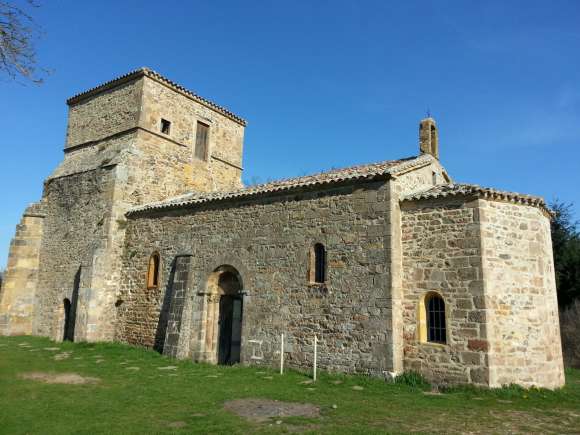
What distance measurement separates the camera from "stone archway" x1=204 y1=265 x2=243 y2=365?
48.8 feet

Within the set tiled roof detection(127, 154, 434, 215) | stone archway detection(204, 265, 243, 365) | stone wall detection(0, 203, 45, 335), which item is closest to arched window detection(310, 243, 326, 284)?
tiled roof detection(127, 154, 434, 215)

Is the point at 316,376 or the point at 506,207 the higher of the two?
the point at 506,207

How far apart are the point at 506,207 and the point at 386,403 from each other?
589 cm

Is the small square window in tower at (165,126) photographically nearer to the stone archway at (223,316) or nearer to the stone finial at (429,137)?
the stone archway at (223,316)

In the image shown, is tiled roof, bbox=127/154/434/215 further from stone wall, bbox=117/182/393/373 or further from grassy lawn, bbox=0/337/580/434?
grassy lawn, bbox=0/337/580/434

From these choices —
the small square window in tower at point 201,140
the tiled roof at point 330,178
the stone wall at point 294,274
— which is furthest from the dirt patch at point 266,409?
the small square window in tower at point 201,140

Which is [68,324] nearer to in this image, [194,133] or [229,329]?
[229,329]

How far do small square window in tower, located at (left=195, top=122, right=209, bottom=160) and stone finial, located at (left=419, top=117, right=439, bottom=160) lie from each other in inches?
427

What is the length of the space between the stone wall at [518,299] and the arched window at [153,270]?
1131 centimetres

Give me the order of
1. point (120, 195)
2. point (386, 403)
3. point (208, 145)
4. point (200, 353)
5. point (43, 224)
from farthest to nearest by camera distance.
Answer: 1. point (208, 145)
2. point (43, 224)
3. point (120, 195)
4. point (200, 353)
5. point (386, 403)

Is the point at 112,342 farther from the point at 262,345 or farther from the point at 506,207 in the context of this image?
the point at 506,207

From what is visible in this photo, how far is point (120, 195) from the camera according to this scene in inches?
722

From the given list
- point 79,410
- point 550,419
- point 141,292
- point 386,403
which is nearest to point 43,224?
point 141,292

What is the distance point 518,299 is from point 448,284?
1.73 metres
